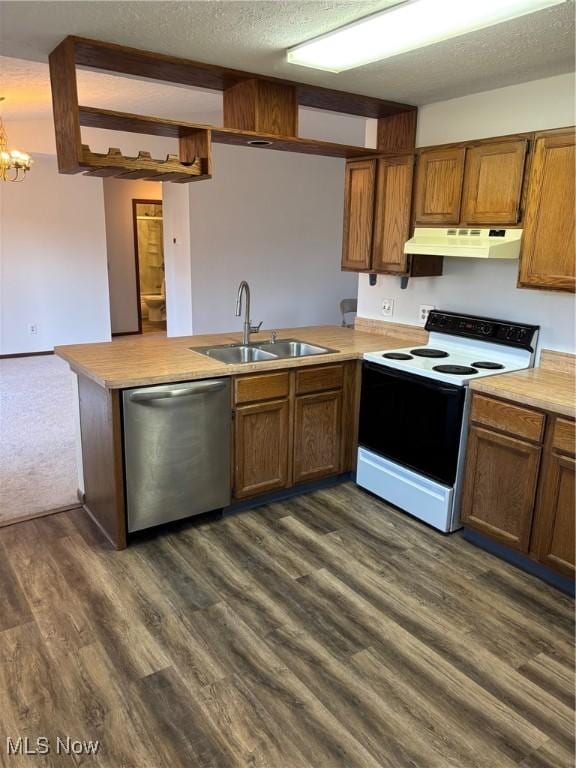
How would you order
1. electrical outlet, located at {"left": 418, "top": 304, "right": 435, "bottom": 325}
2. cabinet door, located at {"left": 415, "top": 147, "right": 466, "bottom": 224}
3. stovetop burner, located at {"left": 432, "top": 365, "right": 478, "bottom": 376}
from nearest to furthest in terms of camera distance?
stovetop burner, located at {"left": 432, "top": 365, "right": 478, "bottom": 376} < cabinet door, located at {"left": 415, "top": 147, "right": 466, "bottom": 224} < electrical outlet, located at {"left": 418, "top": 304, "right": 435, "bottom": 325}

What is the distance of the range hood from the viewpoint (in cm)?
286

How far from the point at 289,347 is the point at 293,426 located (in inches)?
24.8

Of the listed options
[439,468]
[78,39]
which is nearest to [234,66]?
[78,39]

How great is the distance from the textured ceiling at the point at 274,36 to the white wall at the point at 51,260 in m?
4.34

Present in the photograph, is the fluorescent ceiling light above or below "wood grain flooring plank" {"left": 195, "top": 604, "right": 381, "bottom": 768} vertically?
above

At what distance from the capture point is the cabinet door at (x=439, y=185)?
124 inches

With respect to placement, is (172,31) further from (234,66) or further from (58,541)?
(58,541)

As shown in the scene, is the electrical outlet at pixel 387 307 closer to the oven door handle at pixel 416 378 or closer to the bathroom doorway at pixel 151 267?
the oven door handle at pixel 416 378

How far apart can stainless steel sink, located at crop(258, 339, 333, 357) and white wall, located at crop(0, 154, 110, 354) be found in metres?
4.43

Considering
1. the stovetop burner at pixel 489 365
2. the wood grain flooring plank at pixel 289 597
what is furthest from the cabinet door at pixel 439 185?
the wood grain flooring plank at pixel 289 597

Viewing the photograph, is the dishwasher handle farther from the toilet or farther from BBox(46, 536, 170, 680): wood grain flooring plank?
the toilet

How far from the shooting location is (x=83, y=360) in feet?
9.39

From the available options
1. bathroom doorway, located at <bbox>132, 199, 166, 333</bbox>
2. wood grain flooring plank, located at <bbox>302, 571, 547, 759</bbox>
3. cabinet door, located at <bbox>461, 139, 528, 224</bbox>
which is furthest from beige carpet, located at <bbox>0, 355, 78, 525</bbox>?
bathroom doorway, located at <bbox>132, 199, 166, 333</bbox>

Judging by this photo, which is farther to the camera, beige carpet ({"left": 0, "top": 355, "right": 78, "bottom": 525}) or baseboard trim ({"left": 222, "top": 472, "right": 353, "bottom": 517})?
beige carpet ({"left": 0, "top": 355, "right": 78, "bottom": 525})
